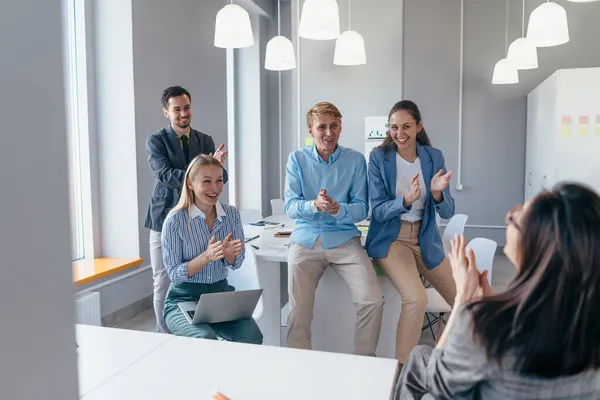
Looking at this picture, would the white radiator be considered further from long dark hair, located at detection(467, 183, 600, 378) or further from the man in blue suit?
long dark hair, located at detection(467, 183, 600, 378)

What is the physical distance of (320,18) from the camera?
3488 mm

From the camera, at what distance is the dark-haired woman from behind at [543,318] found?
1.01 m

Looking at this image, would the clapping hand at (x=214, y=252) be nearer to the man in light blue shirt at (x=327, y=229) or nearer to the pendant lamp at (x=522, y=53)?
the man in light blue shirt at (x=327, y=229)

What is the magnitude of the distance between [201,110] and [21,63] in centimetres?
505

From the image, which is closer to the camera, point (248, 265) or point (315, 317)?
point (248, 265)

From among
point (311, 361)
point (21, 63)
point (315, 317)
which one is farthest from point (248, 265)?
point (21, 63)

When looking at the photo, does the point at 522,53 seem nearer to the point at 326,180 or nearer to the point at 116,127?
the point at 326,180

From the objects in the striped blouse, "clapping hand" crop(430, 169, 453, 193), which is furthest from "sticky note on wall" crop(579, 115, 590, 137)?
the striped blouse

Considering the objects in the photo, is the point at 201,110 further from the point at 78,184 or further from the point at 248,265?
Answer: the point at 248,265

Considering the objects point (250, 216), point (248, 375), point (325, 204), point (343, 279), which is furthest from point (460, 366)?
point (250, 216)

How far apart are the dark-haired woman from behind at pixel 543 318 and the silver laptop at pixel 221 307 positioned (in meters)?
1.20

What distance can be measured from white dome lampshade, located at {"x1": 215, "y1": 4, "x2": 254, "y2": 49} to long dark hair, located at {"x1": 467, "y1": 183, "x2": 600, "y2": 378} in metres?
2.67

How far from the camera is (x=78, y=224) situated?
412 cm

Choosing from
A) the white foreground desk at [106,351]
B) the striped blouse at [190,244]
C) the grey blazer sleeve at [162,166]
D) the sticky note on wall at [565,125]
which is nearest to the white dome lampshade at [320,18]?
the grey blazer sleeve at [162,166]
